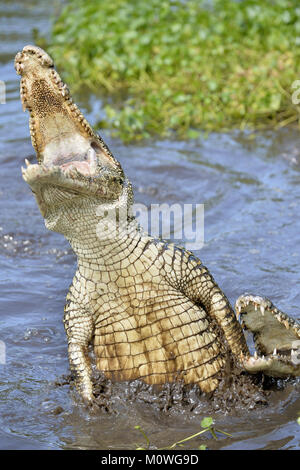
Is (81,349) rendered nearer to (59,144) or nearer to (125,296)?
(125,296)

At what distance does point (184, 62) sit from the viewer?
29.0 ft

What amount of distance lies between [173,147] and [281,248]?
8.35 ft

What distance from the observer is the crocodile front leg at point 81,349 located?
158 inches

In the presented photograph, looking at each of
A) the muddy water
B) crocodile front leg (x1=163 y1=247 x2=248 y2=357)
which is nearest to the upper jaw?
crocodile front leg (x1=163 y1=247 x2=248 y2=357)

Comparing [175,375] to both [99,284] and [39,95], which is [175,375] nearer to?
[99,284]

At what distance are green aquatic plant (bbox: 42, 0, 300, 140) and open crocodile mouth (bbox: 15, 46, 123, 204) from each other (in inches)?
176

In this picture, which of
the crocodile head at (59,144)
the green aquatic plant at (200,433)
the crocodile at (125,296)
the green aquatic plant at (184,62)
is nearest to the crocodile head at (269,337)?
the crocodile at (125,296)

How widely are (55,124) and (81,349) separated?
1.21 m

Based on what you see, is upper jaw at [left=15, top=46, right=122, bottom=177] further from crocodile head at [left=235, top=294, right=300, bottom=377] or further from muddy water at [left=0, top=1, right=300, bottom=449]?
muddy water at [left=0, top=1, right=300, bottom=449]

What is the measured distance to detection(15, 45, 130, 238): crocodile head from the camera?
364 cm

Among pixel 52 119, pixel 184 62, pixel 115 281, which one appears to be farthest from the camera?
pixel 184 62

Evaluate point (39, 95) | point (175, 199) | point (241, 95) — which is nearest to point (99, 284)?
point (39, 95)

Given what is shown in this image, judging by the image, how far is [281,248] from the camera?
5926mm

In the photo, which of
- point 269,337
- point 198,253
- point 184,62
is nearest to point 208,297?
point 269,337
